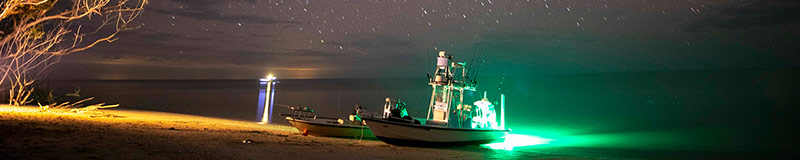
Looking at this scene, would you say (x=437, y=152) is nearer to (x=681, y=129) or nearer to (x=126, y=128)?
(x=126, y=128)

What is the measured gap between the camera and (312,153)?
40.5ft

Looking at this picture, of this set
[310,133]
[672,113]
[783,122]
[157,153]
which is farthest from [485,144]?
[672,113]

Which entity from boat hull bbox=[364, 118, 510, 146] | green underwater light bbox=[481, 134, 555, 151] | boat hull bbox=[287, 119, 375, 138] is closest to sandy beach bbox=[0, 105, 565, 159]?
boat hull bbox=[364, 118, 510, 146]

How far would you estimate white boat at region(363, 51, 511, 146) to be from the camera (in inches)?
589

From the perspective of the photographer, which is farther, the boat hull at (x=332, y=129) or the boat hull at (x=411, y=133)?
the boat hull at (x=332, y=129)

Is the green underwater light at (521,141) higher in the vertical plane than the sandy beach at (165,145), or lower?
higher

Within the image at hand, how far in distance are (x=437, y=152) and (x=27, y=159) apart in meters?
9.01

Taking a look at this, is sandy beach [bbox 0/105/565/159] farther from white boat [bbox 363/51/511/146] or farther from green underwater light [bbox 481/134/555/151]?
green underwater light [bbox 481/134/555/151]

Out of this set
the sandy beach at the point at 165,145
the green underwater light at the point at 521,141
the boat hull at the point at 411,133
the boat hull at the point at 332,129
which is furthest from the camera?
the green underwater light at the point at 521,141

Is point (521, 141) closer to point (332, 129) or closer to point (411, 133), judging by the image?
point (411, 133)

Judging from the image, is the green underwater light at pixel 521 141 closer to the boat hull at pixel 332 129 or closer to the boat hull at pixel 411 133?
the boat hull at pixel 411 133

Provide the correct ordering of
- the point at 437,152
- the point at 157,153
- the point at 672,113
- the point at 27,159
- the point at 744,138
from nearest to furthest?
the point at 27,159 → the point at 157,153 → the point at 437,152 → the point at 744,138 → the point at 672,113

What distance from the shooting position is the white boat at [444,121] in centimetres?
1495

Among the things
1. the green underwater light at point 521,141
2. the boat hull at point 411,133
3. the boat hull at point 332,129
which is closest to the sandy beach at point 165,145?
the boat hull at point 411,133
